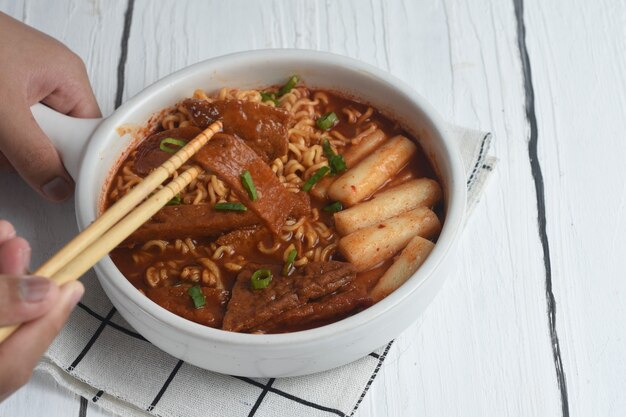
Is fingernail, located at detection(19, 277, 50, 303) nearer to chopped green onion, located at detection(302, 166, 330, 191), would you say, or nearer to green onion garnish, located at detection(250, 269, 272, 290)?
green onion garnish, located at detection(250, 269, 272, 290)

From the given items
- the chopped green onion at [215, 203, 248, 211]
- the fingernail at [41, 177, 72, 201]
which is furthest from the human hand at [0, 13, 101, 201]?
the chopped green onion at [215, 203, 248, 211]

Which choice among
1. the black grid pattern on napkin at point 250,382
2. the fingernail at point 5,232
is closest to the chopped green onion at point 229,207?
the black grid pattern on napkin at point 250,382

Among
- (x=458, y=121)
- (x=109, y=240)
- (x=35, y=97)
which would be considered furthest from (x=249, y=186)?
(x=458, y=121)

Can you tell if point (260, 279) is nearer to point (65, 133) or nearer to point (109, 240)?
point (109, 240)

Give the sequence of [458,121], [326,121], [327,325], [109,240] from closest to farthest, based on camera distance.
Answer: [109,240] → [327,325] → [326,121] → [458,121]

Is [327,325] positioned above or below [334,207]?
below

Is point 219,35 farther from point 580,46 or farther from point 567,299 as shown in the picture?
point 567,299

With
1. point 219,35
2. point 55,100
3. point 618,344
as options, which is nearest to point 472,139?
point 618,344
